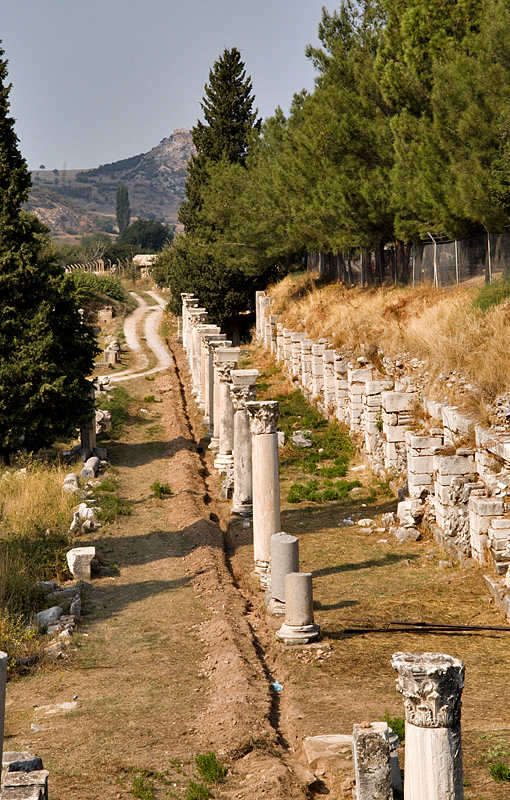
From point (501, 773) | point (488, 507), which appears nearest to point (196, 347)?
point (488, 507)

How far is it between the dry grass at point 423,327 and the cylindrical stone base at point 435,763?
349 inches

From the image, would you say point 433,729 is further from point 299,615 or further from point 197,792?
point 299,615

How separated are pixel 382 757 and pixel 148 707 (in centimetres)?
324

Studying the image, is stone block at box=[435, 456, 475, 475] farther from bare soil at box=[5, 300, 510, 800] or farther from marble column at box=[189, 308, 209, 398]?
marble column at box=[189, 308, 209, 398]

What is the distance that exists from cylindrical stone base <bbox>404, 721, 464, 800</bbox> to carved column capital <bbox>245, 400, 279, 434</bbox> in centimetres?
858

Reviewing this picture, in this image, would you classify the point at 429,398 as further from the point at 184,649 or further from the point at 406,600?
the point at 184,649

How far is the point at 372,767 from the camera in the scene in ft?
21.6

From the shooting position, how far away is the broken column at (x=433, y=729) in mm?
5191

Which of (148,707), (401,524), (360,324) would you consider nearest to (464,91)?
(360,324)

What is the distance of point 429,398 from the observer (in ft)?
52.5

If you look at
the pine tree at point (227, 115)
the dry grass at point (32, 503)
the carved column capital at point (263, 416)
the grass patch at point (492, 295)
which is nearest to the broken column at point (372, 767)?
the carved column capital at point (263, 416)

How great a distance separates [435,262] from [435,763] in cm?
2067

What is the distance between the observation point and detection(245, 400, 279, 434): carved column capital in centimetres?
1367

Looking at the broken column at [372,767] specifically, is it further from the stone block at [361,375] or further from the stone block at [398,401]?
the stone block at [361,375]
